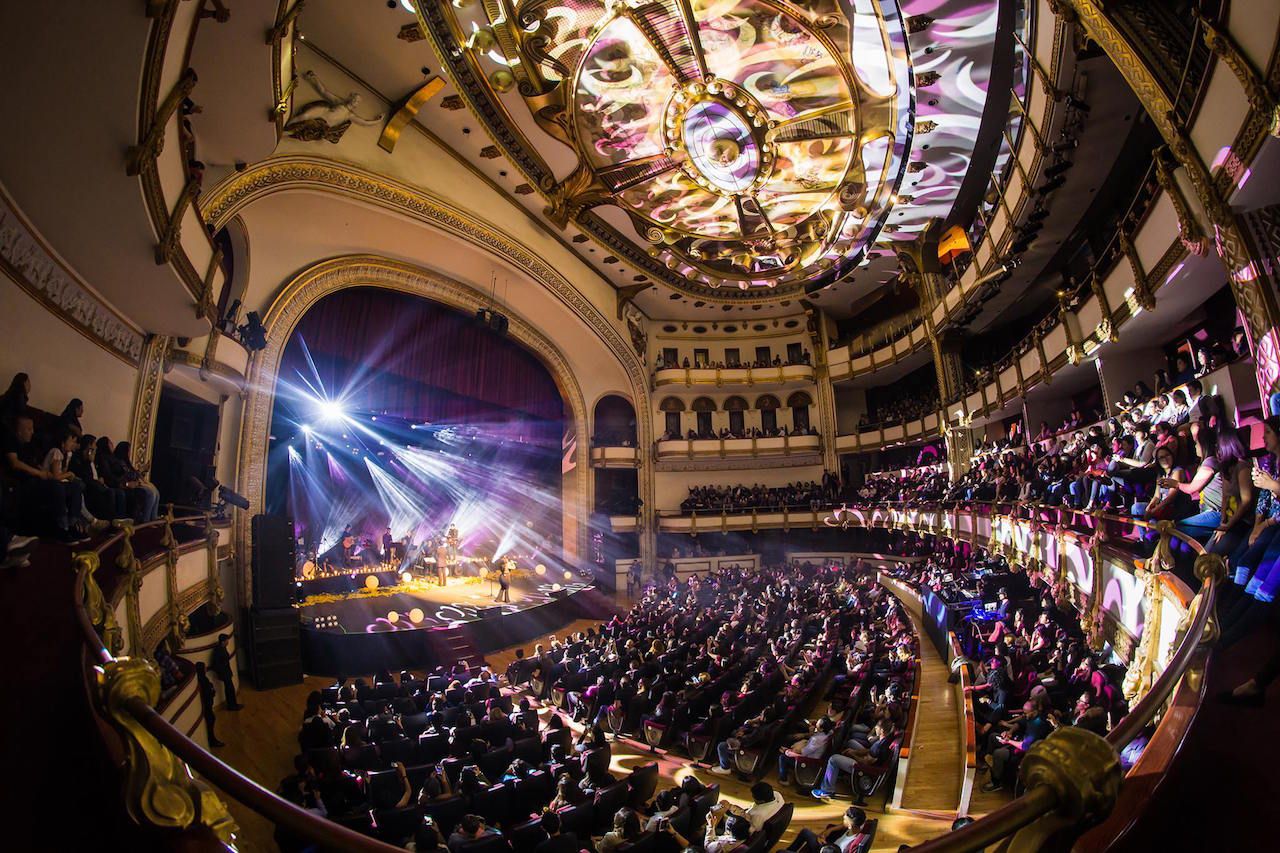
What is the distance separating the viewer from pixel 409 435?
18359 millimetres

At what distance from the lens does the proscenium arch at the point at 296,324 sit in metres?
10.7

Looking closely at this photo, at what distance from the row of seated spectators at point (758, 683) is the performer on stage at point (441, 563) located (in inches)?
249

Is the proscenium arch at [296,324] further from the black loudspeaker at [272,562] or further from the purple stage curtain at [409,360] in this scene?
the purple stage curtain at [409,360]

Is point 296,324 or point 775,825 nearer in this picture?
point 775,825

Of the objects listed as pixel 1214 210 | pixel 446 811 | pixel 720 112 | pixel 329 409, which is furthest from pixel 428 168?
pixel 1214 210

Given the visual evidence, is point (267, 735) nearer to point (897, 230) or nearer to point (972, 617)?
point (972, 617)

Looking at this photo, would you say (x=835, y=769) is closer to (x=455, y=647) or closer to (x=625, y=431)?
(x=455, y=647)

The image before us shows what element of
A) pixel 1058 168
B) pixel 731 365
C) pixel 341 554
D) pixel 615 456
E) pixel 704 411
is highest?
pixel 731 365

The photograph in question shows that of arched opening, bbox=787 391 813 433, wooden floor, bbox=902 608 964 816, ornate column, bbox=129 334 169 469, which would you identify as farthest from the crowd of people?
arched opening, bbox=787 391 813 433

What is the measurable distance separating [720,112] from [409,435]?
13105 millimetres

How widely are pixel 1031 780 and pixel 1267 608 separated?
8.22 ft

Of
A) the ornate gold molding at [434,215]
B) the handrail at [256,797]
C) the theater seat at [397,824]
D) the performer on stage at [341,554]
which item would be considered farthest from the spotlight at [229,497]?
the handrail at [256,797]

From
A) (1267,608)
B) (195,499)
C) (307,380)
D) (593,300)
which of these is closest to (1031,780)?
(1267,608)

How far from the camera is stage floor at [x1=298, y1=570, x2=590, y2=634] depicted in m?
11.6
